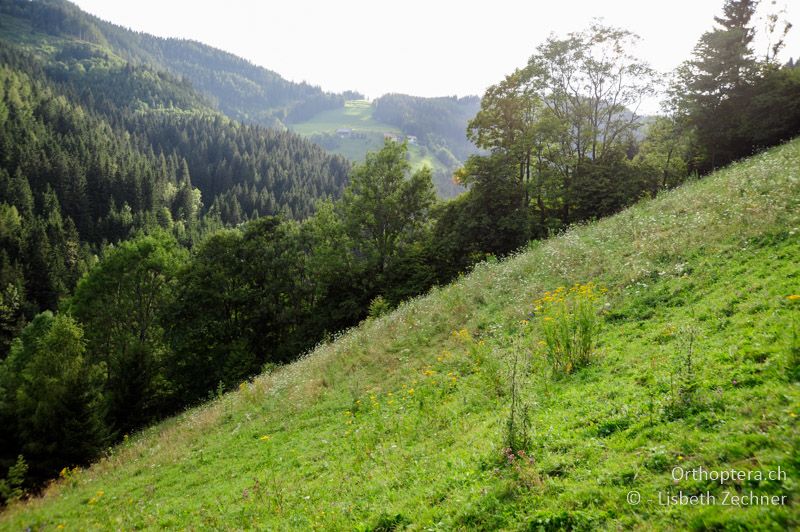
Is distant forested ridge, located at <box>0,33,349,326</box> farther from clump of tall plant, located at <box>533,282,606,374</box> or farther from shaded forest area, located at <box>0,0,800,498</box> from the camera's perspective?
clump of tall plant, located at <box>533,282,606,374</box>

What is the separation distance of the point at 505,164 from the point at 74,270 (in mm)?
90211

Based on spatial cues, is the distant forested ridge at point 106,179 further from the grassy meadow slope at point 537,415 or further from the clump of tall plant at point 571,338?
the clump of tall plant at point 571,338

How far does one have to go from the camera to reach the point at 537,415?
690 cm

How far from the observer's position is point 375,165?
37.2 meters

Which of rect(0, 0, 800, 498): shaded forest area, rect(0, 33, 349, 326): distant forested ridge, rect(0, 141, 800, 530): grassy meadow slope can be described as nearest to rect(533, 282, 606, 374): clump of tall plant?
rect(0, 141, 800, 530): grassy meadow slope

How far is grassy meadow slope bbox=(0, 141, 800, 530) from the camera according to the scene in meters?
4.60

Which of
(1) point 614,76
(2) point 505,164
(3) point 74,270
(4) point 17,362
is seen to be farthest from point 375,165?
(3) point 74,270

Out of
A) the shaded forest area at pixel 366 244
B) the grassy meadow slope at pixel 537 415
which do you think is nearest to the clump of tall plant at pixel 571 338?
the grassy meadow slope at pixel 537 415

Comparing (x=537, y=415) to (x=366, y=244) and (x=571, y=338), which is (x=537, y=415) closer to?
(x=571, y=338)

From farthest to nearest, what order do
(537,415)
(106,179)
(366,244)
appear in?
(106,179) → (366,244) → (537,415)

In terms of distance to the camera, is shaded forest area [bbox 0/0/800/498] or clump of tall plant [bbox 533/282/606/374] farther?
shaded forest area [bbox 0/0/800/498]

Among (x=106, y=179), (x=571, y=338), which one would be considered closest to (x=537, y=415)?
(x=571, y=338)

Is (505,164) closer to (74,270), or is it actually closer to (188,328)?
(188,328)

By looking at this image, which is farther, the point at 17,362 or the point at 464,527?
the point at 17,362
